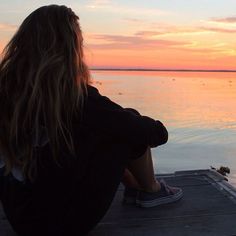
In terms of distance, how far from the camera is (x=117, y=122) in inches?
132

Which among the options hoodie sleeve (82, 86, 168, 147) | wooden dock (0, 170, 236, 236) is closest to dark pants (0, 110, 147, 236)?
hoodie sleeve (82, 86, 168, 147)

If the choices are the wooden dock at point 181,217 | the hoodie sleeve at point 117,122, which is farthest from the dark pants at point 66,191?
the wooden dock at point 181,217

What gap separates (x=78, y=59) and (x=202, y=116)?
16.7 metres

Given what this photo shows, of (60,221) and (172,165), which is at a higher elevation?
(60,221)

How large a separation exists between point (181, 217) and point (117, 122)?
1.08m

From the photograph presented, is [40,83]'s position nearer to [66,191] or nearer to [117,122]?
[117,122]

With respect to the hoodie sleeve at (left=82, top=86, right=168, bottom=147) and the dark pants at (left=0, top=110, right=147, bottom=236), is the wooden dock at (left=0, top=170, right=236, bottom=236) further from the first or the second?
the hoodie sleeve at (left=82, top=86, right=168, bottom=147)

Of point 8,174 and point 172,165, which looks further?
point 172,165

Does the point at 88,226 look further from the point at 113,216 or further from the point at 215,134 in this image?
the point at 215,134

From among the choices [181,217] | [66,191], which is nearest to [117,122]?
[66,191]

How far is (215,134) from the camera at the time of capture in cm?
1519

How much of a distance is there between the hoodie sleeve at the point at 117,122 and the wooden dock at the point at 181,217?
0.66 m

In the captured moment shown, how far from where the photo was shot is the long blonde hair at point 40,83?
3.10 metres

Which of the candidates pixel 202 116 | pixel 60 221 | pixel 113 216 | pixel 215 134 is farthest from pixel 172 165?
pixel 202 116
